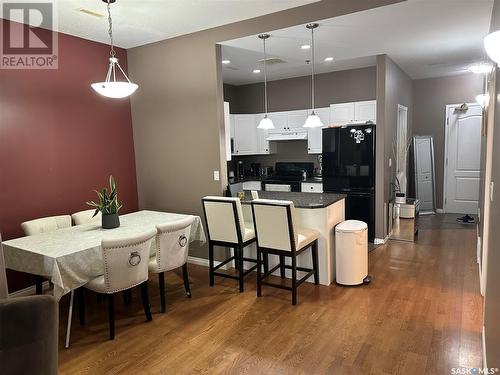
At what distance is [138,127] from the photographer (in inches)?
185

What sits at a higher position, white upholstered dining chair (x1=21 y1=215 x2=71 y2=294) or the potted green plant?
the potted green plant

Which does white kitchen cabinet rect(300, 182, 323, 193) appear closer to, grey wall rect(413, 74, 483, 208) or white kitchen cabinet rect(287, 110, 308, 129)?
white kitchen cabinet rect(287, 110, 308, 129)

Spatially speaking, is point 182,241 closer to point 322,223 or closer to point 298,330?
point 298,330

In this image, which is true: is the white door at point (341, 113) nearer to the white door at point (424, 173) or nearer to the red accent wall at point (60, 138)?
the white door at point (424, 173)

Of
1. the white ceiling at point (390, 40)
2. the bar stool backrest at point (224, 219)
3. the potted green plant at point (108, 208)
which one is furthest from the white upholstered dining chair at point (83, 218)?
the white ceiling at point (390, 40)

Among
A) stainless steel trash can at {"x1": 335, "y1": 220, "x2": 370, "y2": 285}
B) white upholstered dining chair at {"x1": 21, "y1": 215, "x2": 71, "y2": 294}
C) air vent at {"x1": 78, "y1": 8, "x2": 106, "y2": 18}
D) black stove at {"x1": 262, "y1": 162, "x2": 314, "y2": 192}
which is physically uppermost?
air vent at {"x1": 78, "y1": 8, "x2": 106, "y2": 18}

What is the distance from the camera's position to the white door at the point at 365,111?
5.38 m

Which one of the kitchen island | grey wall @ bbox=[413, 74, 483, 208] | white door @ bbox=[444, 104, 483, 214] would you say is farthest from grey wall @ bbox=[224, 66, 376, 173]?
the kitchen island

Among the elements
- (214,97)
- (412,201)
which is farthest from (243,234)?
(412,201)

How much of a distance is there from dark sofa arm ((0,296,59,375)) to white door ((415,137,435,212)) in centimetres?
700

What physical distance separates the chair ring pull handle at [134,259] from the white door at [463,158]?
646 centimetres

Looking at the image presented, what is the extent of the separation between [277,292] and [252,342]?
932 millimetres

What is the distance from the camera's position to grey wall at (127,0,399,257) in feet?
13.3

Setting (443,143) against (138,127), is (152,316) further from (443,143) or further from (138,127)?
→ (443,143)
